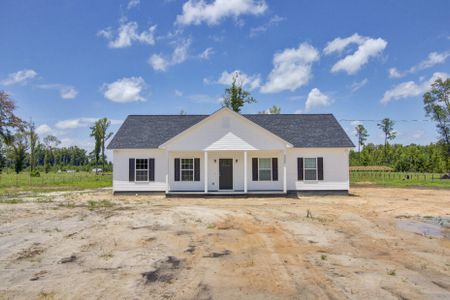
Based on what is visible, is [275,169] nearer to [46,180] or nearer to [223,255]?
[223,255]

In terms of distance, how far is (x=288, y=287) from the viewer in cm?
513

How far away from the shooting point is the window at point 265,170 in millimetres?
19812

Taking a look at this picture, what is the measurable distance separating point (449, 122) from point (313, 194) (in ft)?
110

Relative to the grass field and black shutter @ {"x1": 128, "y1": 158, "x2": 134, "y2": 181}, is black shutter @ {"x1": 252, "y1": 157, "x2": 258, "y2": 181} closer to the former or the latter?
black shutter @ {"x1": 128, "y1": 158, "x2": 134, "y2": 181}

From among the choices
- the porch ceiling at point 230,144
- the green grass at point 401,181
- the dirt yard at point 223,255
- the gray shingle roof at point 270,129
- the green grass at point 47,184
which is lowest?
the dirt yard at point 223,255

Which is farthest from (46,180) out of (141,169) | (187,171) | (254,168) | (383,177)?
(383,177)

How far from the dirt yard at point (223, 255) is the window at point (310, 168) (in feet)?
21.6

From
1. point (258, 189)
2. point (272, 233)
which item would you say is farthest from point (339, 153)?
point (272, 233)

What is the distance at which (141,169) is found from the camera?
20.0 m

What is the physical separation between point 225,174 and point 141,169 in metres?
5.10

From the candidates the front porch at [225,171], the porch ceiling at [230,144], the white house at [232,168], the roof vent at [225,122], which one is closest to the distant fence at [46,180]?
the white house at [232,168]

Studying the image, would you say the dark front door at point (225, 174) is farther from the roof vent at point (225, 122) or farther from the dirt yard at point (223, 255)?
the dirt yard at point (223, 255)

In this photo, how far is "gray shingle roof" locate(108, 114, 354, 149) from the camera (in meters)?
20.0

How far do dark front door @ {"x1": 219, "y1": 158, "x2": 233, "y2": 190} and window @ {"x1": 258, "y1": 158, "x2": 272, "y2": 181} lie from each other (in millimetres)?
1742
